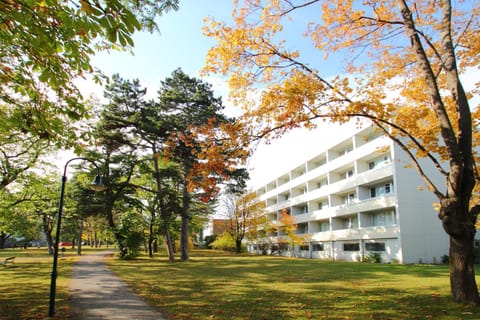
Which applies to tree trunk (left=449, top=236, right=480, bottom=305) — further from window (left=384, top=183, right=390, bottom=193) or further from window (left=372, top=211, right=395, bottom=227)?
window (left=384, top=183, right=390, bottom=193)

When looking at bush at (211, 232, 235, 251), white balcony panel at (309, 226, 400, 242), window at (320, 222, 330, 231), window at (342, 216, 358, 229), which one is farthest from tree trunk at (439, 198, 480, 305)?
bush at (211, 232, 235, 251)

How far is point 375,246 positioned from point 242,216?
2499 centimetres

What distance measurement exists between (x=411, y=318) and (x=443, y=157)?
6013 mm

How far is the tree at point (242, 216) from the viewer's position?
5247 cm

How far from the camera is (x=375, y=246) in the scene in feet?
105

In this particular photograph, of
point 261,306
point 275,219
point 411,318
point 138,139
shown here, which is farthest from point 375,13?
point 275,219

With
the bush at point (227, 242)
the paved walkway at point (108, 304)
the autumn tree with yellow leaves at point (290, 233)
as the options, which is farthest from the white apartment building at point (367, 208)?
the paved walkway at point (108, 304)

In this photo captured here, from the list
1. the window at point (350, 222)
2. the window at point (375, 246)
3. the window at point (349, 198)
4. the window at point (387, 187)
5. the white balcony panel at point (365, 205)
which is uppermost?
the window at point (387, 187)

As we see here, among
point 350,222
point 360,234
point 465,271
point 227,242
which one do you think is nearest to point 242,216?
point 227,242

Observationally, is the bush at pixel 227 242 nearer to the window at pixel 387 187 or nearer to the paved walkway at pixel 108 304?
the window at pixel 387 187

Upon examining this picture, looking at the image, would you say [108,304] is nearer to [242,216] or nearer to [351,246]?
[351,246]

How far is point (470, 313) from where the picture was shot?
789 centimetres

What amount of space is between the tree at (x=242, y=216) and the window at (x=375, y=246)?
22454 mm

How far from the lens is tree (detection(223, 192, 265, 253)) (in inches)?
2066
